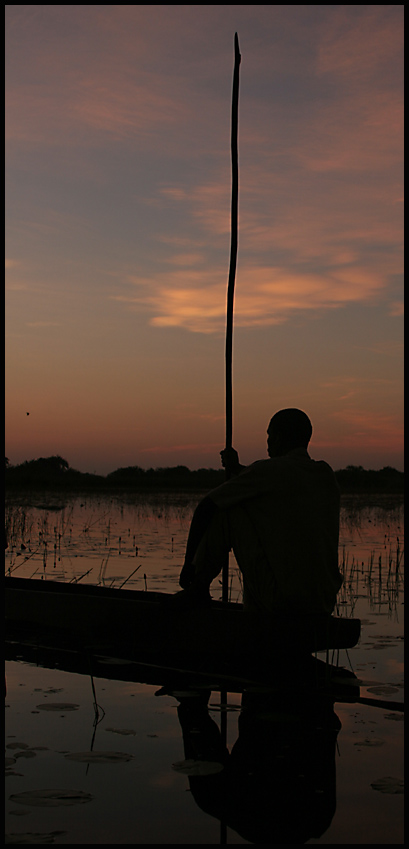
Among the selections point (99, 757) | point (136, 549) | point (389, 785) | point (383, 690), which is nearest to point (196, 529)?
point (383, 690)

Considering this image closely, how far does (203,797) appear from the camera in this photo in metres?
2.75

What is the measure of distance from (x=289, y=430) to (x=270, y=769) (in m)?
1.93

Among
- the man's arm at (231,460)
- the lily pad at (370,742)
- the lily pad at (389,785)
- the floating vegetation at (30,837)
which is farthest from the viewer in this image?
the man's arm at (231,460)

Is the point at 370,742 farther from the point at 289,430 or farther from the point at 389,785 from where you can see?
the point at 289,430

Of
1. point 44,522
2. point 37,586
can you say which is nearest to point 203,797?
point 37,586

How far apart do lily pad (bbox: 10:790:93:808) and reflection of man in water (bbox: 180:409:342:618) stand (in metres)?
1.71

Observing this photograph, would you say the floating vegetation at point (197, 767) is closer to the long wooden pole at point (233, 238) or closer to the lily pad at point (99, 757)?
the lily pad at point (99, 757)

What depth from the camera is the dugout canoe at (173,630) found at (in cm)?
417

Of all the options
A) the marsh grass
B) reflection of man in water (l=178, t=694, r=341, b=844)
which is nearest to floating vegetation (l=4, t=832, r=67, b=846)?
reflection of man in water (l=178, t=694, r=341, b=844)

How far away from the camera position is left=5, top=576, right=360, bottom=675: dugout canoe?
4.17m

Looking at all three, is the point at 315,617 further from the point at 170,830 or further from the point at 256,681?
the point at 170,830

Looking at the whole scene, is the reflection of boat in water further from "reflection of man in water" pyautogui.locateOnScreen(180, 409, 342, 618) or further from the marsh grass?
the marsh grass

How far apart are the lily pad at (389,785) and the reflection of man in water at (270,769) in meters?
0.17

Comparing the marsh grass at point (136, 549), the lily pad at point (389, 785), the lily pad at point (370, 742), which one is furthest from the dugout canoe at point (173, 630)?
the marsh grass at point (136, 549)
